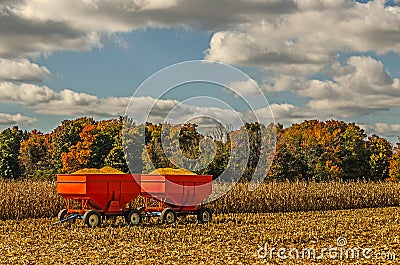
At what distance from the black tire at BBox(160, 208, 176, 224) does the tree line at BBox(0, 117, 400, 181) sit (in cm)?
1857

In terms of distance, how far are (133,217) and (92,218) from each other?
1.26m

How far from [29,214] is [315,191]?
38.8 ft


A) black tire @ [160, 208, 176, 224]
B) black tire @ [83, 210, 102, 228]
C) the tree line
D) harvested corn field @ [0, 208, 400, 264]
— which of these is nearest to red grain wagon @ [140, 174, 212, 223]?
black tire @ [160, 208, 176, 224]

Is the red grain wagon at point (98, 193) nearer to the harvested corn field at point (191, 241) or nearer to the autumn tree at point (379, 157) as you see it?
the harvested corn field at point (191, 241)

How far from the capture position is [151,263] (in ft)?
32.8

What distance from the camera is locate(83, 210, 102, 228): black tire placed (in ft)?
48.5

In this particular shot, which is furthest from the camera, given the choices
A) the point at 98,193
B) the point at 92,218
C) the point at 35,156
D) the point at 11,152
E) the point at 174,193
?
the point at 11,152

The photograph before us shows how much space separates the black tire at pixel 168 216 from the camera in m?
15.8

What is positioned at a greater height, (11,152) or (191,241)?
(11,152)

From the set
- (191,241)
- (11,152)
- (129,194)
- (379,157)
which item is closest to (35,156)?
(11,152)

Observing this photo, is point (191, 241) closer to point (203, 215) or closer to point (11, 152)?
point (203, 215)

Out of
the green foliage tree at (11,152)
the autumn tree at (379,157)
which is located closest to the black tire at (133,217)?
the autumn tree at (379,157)

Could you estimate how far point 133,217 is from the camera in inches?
615

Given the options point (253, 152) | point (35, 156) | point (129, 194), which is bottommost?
point (129, 194)
